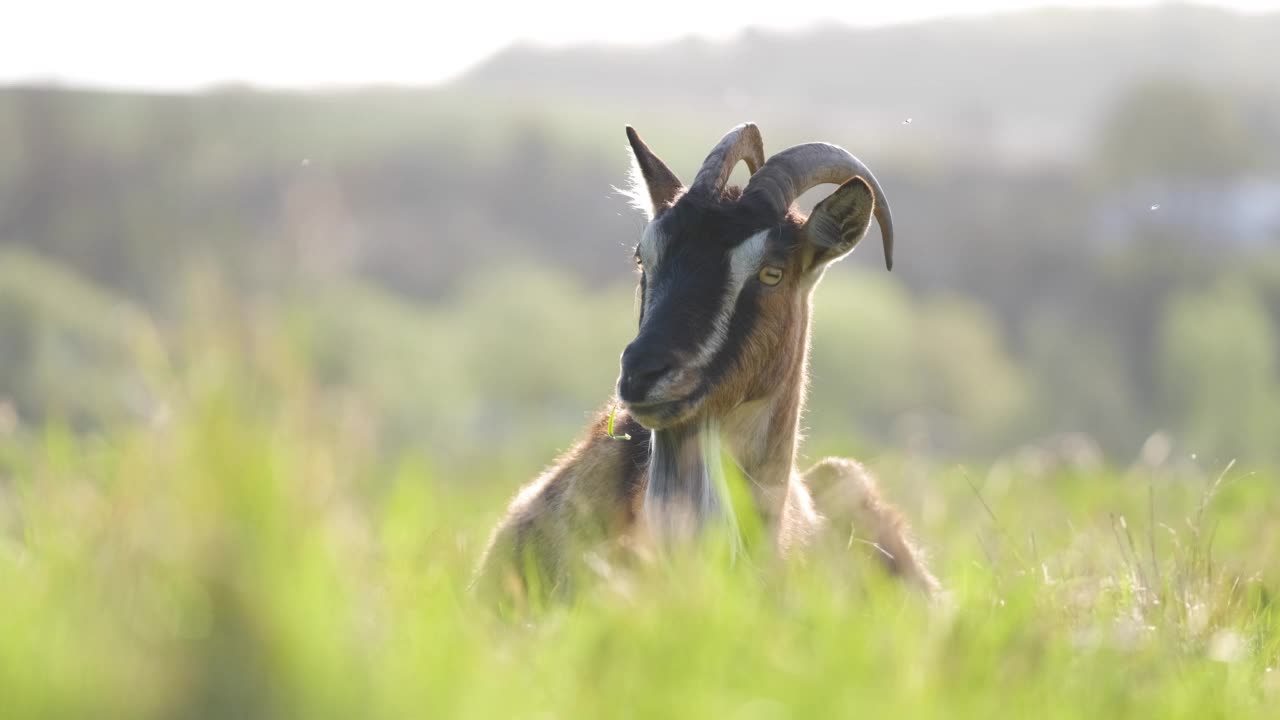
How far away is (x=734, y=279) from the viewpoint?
6000mm

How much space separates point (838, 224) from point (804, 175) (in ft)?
0.91

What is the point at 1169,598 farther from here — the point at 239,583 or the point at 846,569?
the point at 239,583

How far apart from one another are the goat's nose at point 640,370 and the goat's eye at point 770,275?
2.49 feet

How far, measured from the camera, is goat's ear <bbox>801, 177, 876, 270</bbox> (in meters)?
6.20

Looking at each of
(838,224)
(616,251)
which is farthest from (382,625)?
(616,251)

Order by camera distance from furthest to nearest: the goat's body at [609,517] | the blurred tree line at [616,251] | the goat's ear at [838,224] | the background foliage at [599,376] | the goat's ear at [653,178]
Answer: the blurred tree line at [616,251], the goat's ear at [653,178], the goat's ear at [838,224], the goat's body at [609,517], the background foliage at [599,376]

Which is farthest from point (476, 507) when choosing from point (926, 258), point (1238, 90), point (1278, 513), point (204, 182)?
point (1238, 90)

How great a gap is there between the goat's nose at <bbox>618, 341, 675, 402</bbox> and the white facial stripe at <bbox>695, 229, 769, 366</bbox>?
28cm

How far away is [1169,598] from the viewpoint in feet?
16.8

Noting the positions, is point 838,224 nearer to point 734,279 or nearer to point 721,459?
point 734,279

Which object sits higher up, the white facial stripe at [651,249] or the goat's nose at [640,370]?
the white facial stripe at [651,249]

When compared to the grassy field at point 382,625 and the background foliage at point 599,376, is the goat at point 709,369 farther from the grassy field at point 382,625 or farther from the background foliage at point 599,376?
the grassy field at point 382,625

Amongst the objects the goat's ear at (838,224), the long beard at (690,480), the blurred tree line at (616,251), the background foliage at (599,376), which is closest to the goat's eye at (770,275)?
the goat's ear at (838,224)

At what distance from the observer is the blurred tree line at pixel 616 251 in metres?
72.2
